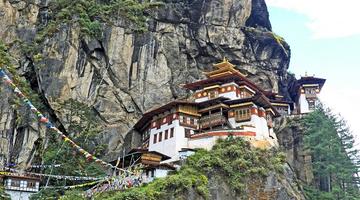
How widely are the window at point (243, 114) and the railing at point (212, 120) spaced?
125 centimetres

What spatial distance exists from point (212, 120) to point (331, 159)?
37.8 ft

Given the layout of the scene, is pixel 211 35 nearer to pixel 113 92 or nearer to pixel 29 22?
pixel 113 92

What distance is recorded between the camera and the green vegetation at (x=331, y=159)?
142 ft

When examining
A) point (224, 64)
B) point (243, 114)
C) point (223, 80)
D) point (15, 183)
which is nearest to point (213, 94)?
point (223, 80)

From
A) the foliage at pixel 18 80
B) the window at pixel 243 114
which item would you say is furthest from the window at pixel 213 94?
the foliage at pixel 18 80

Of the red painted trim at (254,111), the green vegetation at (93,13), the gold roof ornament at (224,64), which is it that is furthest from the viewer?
the gold roof ornament at (224,64)

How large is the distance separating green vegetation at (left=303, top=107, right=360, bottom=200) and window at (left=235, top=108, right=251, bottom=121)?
739cm

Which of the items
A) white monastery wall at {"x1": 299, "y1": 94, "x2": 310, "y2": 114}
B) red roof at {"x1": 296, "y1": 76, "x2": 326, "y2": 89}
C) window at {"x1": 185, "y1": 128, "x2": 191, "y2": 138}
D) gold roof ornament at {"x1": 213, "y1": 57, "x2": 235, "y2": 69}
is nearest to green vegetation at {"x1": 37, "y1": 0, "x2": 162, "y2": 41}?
gold roof ornament at {"x1": 213, "y1": 57, "x2": 235, "y2": 69}

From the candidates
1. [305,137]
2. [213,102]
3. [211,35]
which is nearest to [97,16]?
[211,35]

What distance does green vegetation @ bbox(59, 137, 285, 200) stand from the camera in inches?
1302

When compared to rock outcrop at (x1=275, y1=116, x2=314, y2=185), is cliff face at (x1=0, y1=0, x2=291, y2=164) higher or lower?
higher

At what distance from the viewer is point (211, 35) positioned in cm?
5450

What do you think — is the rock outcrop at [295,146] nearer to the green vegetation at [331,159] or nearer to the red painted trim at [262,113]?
the green vegetation at [331,159]

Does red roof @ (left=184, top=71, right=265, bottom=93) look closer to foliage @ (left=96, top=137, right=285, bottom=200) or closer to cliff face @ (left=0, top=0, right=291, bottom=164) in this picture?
cliff face @ (left=0, top=0, right=291, bottom=164)
